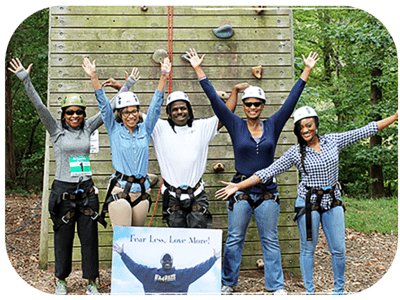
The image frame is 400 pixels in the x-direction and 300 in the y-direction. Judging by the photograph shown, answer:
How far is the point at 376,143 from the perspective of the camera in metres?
6.32

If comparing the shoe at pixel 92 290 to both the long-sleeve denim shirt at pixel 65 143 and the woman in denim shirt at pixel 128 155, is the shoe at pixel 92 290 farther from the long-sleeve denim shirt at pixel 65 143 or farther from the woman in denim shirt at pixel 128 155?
the long-sleeve denim shirt at pixel 65 143

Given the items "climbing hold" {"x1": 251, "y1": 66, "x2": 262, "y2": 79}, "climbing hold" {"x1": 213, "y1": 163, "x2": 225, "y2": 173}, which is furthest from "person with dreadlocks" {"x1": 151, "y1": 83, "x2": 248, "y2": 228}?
"climbing hold" {"x1": 251, "y1": 66, "x2": 262, "y2": 79}

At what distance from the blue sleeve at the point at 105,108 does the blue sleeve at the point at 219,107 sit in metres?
1.03

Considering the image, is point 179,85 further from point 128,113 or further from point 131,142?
point 131,142

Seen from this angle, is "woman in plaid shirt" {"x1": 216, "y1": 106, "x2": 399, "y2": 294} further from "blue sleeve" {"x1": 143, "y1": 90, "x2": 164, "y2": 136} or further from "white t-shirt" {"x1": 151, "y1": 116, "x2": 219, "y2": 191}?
"blue sleeve" {"x1": 143, "y1": 90, "x2": 164, "y2": 136}

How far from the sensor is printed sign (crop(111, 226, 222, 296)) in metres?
3.80

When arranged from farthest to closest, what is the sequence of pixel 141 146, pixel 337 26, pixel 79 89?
pixel 337 26 → pixel 79 89 → pixel 141 146

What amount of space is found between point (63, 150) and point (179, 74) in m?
1.96

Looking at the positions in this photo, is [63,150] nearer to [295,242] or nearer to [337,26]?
[295,242]

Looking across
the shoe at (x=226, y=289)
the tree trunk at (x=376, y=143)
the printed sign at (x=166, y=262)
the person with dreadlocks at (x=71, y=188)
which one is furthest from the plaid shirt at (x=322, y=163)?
the tree trunk at (x=376, y=143)

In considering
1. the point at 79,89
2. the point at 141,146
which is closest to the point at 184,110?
the point at 141,146

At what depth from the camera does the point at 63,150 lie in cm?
386

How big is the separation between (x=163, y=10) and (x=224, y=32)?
0.90 meters

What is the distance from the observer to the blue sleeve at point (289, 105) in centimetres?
399
